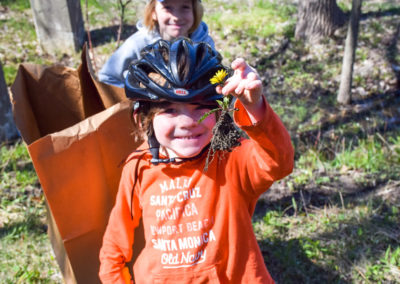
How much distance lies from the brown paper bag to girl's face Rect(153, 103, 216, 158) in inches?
16.1

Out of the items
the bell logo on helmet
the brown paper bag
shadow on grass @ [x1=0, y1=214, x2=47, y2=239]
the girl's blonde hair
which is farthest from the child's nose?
shadow on grass @ [x1=0, y1=214, x2=47, y2=239]

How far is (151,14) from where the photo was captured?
2.78m

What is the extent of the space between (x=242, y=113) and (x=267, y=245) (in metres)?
1.79

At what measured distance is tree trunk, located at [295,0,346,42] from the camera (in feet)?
17.3

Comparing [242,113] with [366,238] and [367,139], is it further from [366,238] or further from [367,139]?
[367,139]

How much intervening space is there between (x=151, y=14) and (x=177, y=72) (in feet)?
4.55

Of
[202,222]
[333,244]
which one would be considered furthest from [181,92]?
[333,244]

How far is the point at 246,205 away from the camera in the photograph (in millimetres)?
1701

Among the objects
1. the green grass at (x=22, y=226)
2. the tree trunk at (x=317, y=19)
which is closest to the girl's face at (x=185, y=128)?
the green grass at (x=22, y=226)

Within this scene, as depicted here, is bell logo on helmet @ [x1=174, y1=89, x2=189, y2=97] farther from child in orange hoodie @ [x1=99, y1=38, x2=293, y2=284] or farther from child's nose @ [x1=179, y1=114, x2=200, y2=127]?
child's nose @ [x1=179, y1=114, x2=200, y2=127]

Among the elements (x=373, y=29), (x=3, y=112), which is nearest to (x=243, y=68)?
(x=3, y=112)

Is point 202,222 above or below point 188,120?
below

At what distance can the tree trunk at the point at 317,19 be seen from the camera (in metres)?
5.28

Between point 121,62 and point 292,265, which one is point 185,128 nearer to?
point 121,62
